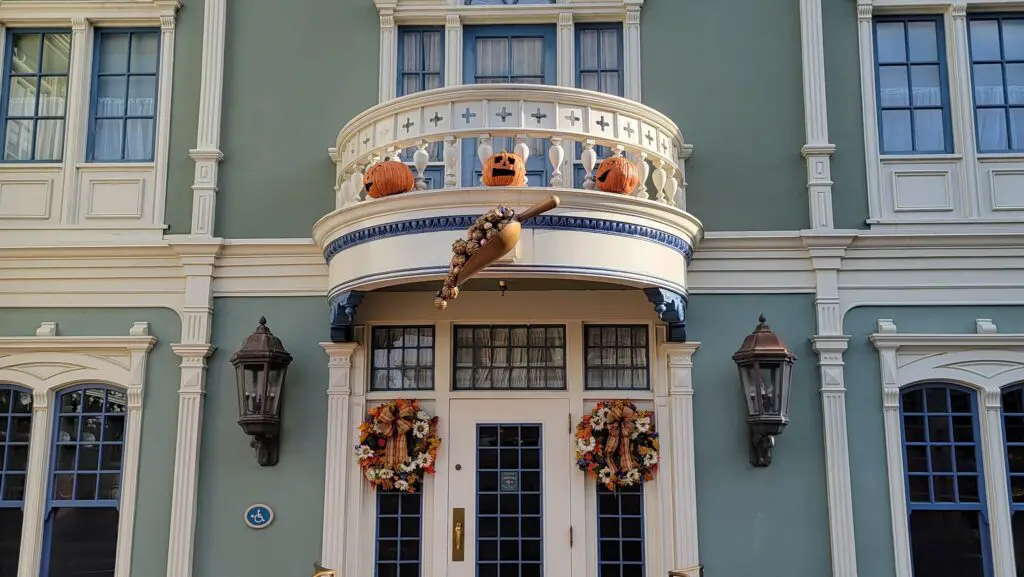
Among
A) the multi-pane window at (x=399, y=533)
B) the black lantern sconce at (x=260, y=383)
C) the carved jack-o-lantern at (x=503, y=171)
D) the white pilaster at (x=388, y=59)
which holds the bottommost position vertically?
the multi-pane window at (x=399, y=533)

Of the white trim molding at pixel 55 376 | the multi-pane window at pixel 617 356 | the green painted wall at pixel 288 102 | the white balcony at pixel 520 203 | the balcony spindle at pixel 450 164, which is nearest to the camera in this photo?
the white balcony at pixel 520 203

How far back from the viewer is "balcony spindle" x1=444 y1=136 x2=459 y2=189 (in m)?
8.08

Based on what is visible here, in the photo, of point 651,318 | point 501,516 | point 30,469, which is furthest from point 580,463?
point 30,469

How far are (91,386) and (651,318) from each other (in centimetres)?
521

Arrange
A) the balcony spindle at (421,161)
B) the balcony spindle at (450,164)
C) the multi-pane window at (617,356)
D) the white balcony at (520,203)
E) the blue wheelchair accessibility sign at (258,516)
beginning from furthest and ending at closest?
the multi-pane window at (617,356)
the blue wheelchair accessibility sign at (258,516)
the balcony spindle at (421,161)
the balcony spindle at (450,164)
the white balcony at (520,203)

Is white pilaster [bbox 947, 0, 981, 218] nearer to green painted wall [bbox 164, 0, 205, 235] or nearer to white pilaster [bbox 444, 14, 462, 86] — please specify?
white pilaster [bbox 444, 14, 462, 86]

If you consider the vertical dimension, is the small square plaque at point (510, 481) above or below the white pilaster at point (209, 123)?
below

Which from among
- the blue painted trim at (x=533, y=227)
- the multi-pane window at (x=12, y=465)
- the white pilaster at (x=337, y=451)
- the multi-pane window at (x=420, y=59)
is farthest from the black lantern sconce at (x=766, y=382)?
the multi-pane window at (x=12, y=465)

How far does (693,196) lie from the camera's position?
927 centimetres

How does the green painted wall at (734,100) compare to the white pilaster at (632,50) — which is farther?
the white pilaster at (632,50)

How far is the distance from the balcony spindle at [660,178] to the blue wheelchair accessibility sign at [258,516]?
4.38 m

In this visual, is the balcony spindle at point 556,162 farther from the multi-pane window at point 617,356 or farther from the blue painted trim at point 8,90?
the blue painted trim at point 8,90

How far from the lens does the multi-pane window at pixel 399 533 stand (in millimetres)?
8875

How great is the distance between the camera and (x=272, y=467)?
8.98 meters
